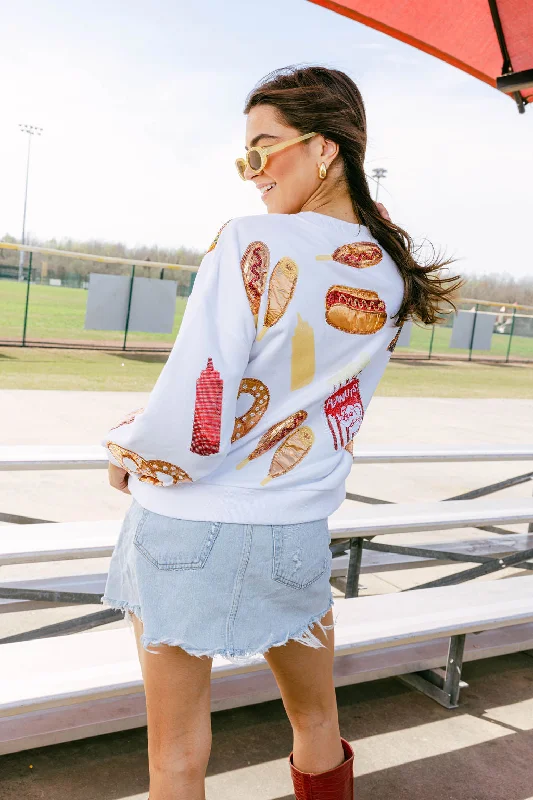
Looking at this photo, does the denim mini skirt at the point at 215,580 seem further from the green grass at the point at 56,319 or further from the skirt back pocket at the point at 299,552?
the green grass at the point at 56,319

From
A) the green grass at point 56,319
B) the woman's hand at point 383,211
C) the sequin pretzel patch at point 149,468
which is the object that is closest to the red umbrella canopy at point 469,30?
the woman's hand at point 383,211

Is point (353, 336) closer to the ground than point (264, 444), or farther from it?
farther from it

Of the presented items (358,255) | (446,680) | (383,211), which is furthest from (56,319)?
(358,255)

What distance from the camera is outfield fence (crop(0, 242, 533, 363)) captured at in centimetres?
1640

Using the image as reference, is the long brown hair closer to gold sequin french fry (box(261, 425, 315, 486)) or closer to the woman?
the woman

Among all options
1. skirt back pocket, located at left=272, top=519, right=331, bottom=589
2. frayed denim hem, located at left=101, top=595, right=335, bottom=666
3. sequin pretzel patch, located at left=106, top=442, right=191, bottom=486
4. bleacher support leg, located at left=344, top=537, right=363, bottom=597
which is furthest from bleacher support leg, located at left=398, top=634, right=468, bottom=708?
sequin pretzel patch, located at left=106, top=442, right=191, bottom=486

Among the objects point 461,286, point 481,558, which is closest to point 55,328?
point 481,558

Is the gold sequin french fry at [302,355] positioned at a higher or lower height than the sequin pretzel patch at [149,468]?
higher

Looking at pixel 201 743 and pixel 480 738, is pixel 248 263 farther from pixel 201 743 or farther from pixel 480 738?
pixel 480 738

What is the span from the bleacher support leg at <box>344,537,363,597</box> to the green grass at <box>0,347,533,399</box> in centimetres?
779

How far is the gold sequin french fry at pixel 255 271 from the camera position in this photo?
1194 mm

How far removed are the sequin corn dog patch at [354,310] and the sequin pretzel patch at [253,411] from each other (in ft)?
0.52

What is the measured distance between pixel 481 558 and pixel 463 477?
3002 millimetres

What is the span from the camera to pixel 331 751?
1.58 metres
